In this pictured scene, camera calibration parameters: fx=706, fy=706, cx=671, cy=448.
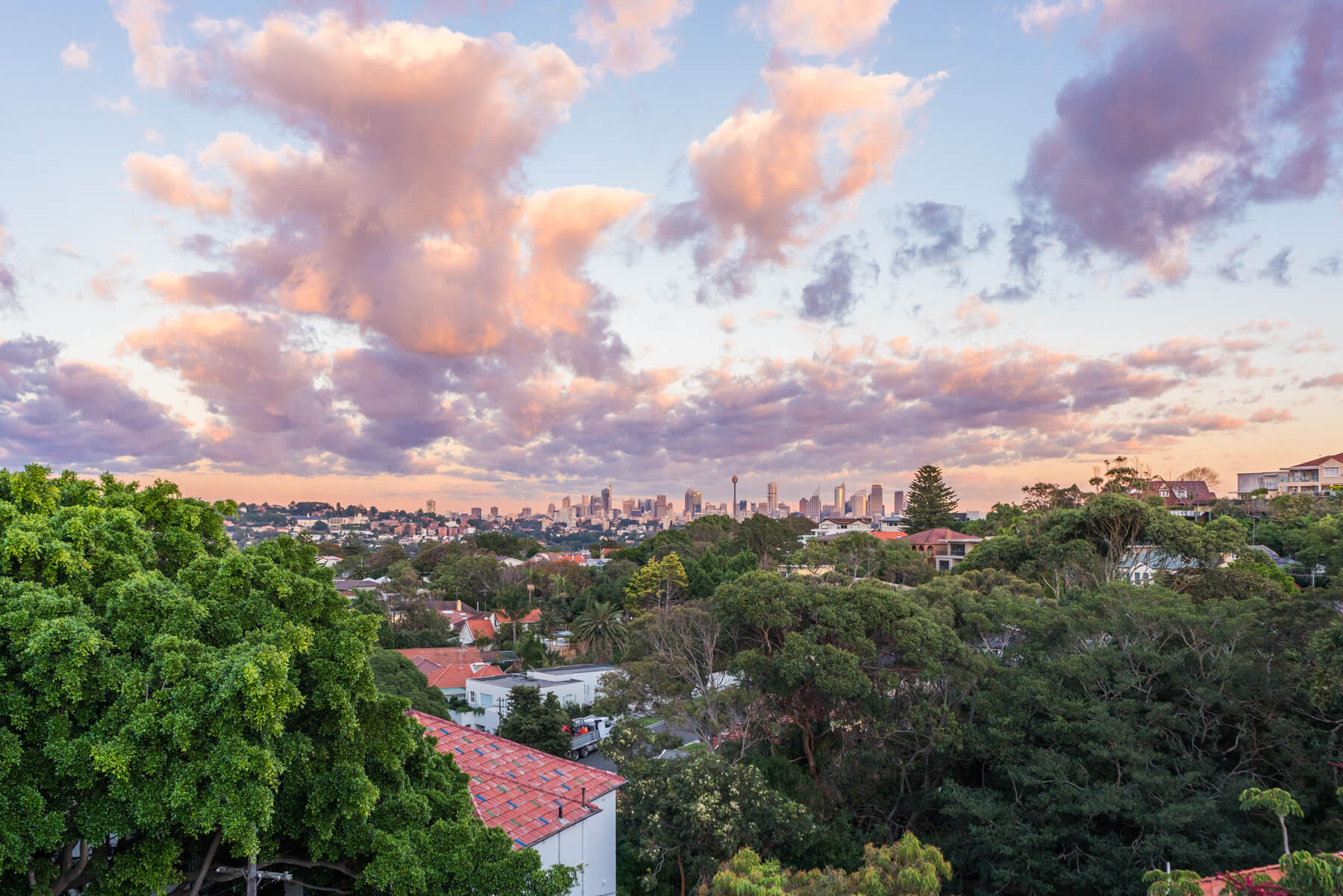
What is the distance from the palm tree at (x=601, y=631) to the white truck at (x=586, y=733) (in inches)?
484

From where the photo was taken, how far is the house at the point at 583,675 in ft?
107

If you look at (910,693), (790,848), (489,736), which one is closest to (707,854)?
(790,848)

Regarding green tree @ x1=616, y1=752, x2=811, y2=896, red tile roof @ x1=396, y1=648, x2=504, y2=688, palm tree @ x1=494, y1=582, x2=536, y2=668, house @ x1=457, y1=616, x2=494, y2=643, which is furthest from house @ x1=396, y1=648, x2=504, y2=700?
green tree @ x1=616, y1=752, x2=811, y2=896

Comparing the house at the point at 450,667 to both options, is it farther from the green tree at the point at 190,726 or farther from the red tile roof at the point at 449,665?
the green tree at the point at 190,726

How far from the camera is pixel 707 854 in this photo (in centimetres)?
1473

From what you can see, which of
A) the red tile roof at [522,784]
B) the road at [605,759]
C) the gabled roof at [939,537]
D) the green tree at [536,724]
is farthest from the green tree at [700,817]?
the gabled roof at [939,537]

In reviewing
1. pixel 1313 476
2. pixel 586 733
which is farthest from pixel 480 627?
pixel 1313 476

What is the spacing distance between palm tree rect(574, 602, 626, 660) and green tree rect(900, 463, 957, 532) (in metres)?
39.9

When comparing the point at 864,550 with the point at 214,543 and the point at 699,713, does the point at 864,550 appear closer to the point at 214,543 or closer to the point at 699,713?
the point at 699,713

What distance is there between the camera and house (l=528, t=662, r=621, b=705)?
32.8 metres

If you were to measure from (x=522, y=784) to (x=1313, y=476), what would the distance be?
3292 inches

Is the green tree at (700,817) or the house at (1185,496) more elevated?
the house at (1185,496)

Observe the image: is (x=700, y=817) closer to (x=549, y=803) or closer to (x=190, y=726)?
(x=549, y=803)

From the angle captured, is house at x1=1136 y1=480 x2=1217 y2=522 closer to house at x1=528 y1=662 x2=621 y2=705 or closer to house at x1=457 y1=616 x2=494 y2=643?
house at x1=528 y1=662 x2=621 y2=705
